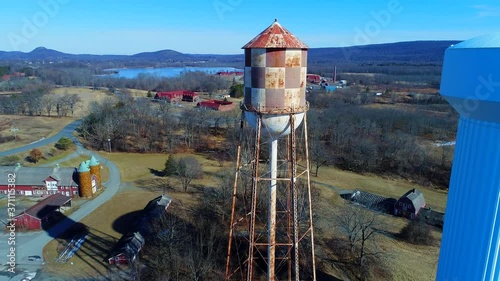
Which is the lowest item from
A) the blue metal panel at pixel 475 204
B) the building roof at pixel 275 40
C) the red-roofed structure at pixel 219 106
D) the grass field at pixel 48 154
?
the grass field at pixel 48 154

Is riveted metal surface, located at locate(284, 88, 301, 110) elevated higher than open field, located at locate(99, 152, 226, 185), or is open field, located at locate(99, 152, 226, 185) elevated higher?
riveted metal surface, located at locate(284, 88, 301, 110)

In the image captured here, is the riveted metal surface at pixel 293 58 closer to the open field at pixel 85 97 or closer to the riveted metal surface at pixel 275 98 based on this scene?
Result: the riveted metal surface at pixel 275 98

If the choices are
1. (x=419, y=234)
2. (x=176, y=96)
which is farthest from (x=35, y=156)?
(x=176, y=96)

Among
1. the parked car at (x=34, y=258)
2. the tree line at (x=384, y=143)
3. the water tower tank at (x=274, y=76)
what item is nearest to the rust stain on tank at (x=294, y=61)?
the water tower tank at (x=274, y=76)

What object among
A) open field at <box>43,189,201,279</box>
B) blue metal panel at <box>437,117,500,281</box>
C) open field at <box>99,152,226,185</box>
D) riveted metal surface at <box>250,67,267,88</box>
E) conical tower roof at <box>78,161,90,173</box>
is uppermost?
riveted metal surface at <box>250,67,267,88</box>

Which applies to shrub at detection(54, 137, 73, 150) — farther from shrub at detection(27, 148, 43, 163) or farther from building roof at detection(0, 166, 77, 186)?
building roof at detection(0, 166, 77, 186)

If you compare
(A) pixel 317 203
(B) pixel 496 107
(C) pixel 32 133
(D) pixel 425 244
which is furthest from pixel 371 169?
(C) pixel 32 133

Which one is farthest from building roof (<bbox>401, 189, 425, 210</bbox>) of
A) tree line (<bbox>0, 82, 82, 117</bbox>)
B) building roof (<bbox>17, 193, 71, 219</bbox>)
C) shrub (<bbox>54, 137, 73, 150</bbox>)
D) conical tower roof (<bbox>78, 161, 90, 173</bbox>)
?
tree line (<bbox>0, 82, 82, 117</bbox>)
